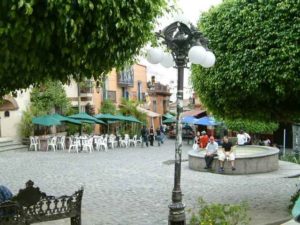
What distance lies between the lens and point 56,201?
298 inches

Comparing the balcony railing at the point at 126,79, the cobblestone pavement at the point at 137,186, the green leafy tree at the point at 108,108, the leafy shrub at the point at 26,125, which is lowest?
the cobblestone pavement at the point at 137,186

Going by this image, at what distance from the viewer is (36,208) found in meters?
7.36

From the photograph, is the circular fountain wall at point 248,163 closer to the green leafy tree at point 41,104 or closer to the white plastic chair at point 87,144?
the white plastic chair at point 87,144

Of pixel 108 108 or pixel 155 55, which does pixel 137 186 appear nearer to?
pixel 155 55

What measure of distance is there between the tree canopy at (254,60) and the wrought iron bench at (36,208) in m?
4.22

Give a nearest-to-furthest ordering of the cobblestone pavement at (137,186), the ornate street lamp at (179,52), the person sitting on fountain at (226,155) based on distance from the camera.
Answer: the ornate street lamp at (179,52) < the cobblestone pavement at (137,186) < the person sitting on fountain at (226,155)

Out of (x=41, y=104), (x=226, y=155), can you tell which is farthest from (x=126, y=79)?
(x=226, y=155)

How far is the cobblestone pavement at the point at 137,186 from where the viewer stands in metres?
11.4

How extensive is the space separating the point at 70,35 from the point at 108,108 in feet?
129

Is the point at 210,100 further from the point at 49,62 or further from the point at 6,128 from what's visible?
the point at 6,128

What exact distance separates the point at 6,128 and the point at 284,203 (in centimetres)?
2436

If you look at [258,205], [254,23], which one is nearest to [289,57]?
[254,23]

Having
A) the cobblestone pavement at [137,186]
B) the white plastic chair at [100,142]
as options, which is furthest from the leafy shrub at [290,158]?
the white plastic chair at [100,142]

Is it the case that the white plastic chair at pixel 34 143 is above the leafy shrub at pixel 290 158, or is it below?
above
